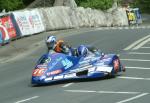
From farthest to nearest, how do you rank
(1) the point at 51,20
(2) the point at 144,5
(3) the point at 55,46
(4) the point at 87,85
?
(2) the point at 144,5
(1) the point at 51,20
(3) the point at 55,46
(4) the point at 87,85

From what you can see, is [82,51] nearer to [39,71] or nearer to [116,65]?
[116,65]

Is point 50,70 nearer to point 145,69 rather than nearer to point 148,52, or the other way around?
point 145,69

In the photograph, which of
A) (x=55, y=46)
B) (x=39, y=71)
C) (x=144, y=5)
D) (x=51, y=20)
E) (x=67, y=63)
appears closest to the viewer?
(x=39, y=71)

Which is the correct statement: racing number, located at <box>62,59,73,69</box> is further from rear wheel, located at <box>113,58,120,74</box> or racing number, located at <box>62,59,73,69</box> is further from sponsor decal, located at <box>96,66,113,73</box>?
rear wheel, located at <box>113,58,120,74</box>

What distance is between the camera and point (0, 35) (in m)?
31.3

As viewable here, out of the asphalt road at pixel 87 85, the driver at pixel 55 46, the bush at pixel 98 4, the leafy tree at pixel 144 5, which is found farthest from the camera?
the leafy tree at pixel 144 5

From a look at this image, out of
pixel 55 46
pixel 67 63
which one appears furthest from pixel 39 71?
pixel 55 46

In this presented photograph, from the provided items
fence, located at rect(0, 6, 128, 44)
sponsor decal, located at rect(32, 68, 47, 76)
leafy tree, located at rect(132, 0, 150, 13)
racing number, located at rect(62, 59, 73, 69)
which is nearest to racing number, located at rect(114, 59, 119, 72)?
racing number, located at rect(62, 59, 73, 69)

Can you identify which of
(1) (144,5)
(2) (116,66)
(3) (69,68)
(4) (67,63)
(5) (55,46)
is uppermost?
(5) (55,46)

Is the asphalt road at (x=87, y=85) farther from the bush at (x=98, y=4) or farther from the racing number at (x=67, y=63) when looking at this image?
the bush at (x=98, y=4)

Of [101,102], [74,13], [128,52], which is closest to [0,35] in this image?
[128,52]

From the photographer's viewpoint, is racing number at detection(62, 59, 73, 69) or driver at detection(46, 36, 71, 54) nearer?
racing number at detection(62, 59, 73, 69)

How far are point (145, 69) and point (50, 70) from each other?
Result: 147 inches

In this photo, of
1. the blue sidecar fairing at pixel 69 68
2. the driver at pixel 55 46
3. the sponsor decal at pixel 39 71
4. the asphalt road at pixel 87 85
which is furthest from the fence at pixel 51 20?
the sponsor decal at pixel 39 71
